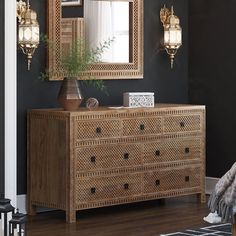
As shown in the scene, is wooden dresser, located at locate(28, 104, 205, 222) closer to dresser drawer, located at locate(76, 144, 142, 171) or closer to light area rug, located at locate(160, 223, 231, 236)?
dresser drawer, located at locate(76, 144, 142, 171)

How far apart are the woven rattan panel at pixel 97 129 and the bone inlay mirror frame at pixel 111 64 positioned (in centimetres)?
58

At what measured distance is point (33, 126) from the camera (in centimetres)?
679

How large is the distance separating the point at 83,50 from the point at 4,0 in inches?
59.1

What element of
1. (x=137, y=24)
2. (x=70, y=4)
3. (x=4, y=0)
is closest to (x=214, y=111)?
(x=137, y=24)

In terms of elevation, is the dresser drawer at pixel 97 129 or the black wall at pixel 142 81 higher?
the black wall at pixel 142 81

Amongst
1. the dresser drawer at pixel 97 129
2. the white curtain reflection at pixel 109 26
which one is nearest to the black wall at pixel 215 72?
the white curtain reflection at pixel 109 26

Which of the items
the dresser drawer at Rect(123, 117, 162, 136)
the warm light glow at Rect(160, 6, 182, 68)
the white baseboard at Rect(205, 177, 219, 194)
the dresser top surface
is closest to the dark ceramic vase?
the dresser top surface

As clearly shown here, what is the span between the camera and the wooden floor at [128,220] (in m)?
6.23

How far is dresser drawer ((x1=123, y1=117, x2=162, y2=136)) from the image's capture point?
6.86 meters

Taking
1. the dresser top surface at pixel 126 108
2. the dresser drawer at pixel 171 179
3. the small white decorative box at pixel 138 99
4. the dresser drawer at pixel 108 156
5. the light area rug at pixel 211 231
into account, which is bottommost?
the light area rug at pixel 211 231

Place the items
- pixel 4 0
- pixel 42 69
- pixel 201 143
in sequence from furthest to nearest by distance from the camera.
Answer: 1. pixel 201 143
2. pixel 42 69
3. pixel 4 0

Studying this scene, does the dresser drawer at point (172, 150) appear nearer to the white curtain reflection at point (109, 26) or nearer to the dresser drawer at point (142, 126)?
the dresser drawer at point (142, 126)

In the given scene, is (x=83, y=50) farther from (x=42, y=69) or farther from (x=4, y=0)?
(x=4, y=0)

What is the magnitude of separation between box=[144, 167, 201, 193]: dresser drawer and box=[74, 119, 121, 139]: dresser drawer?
522 millimetres
